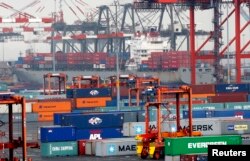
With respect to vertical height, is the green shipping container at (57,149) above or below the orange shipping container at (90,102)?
below

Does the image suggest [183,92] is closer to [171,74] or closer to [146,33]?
[171,74]

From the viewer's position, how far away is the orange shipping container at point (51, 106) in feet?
215

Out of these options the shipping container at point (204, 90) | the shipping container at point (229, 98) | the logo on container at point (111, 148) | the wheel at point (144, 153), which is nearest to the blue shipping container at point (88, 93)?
the shipping container at point (204, 90)

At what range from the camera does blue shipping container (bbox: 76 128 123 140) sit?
43781 mm

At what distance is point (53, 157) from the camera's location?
40.2m

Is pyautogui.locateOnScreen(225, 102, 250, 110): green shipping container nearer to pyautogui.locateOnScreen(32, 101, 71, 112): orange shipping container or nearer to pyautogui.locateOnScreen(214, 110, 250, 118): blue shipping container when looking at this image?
pyautogui.locateOnScreen(214, 110, 250, 118): blue shipping container

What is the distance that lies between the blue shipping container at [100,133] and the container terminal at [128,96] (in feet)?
0.17

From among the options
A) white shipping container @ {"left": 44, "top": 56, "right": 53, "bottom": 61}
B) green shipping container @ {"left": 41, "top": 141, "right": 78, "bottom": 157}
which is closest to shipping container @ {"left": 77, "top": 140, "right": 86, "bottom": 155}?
green shipping container @ {"left": 41, "top": 141, "right": 78, "bottom": 157}

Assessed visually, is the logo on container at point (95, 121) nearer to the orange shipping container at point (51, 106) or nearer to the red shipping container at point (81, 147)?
the red shipping container at point (81, 147)

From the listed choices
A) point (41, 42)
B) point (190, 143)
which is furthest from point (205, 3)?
point (41, 42)

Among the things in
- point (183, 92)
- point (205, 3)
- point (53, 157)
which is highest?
point (205, 3)

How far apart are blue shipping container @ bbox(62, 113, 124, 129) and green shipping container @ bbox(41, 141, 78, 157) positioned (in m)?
3.20

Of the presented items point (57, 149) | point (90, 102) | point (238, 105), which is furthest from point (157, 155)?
point (90, 102)

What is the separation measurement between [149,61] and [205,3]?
4259 centimetres
